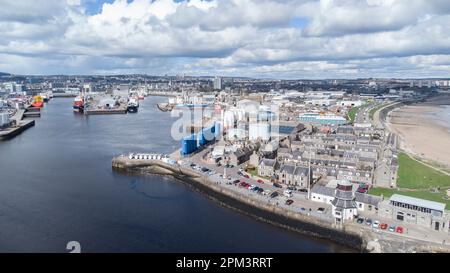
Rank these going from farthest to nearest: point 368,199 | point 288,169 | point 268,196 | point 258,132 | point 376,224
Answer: point 258,132 → point 288,169 → point 268,196 → point 368,199 → point 376,224

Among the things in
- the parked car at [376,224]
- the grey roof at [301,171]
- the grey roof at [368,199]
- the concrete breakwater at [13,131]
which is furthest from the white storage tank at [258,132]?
the concrete breakwater at [13,131]

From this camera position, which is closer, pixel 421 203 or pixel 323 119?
pixel 421 203

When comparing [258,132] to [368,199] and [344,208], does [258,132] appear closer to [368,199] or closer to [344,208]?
[368,199]

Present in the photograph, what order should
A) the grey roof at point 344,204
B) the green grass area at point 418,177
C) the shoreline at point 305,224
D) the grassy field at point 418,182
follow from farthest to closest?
the green grass area at point 418,177
the grassy field at point 418,182
the grey roof at point 344,204
the shoreline at point 305,224

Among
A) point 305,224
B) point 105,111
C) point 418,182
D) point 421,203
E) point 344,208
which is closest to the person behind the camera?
point 421,203

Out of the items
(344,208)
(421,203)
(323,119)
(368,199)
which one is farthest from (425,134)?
(344,208)

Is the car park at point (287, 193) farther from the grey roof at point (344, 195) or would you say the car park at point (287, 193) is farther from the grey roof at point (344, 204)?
the grey roof at point (344, 204)

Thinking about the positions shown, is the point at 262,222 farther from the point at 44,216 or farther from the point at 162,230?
the point at 44,216
